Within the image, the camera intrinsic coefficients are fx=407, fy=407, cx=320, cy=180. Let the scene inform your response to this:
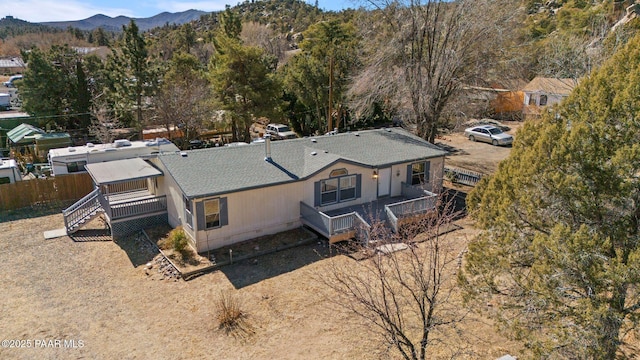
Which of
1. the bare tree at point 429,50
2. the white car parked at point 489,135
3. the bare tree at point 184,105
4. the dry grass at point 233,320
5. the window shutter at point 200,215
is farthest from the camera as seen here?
the white car parked at point 489,135

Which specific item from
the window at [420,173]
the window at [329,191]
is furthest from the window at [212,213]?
the window at [420,173]

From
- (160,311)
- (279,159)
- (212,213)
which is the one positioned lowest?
(160,311)

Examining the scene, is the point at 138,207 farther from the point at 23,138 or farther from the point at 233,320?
the point at 23,138

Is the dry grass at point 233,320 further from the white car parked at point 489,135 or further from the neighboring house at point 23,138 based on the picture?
the white car parked at point 489,135

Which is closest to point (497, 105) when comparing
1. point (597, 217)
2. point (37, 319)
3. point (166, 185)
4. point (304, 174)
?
point (304, 174)

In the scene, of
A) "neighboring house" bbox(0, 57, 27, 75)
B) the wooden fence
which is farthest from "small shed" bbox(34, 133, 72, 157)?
"neighboring house" bbox(0, 57, 27, 75)

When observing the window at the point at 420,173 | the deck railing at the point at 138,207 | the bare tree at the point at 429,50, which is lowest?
the deck railing at the point at 138,207

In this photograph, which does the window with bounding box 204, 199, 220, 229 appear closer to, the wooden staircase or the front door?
the wooden staircase

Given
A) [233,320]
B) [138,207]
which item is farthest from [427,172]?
[138,207]
